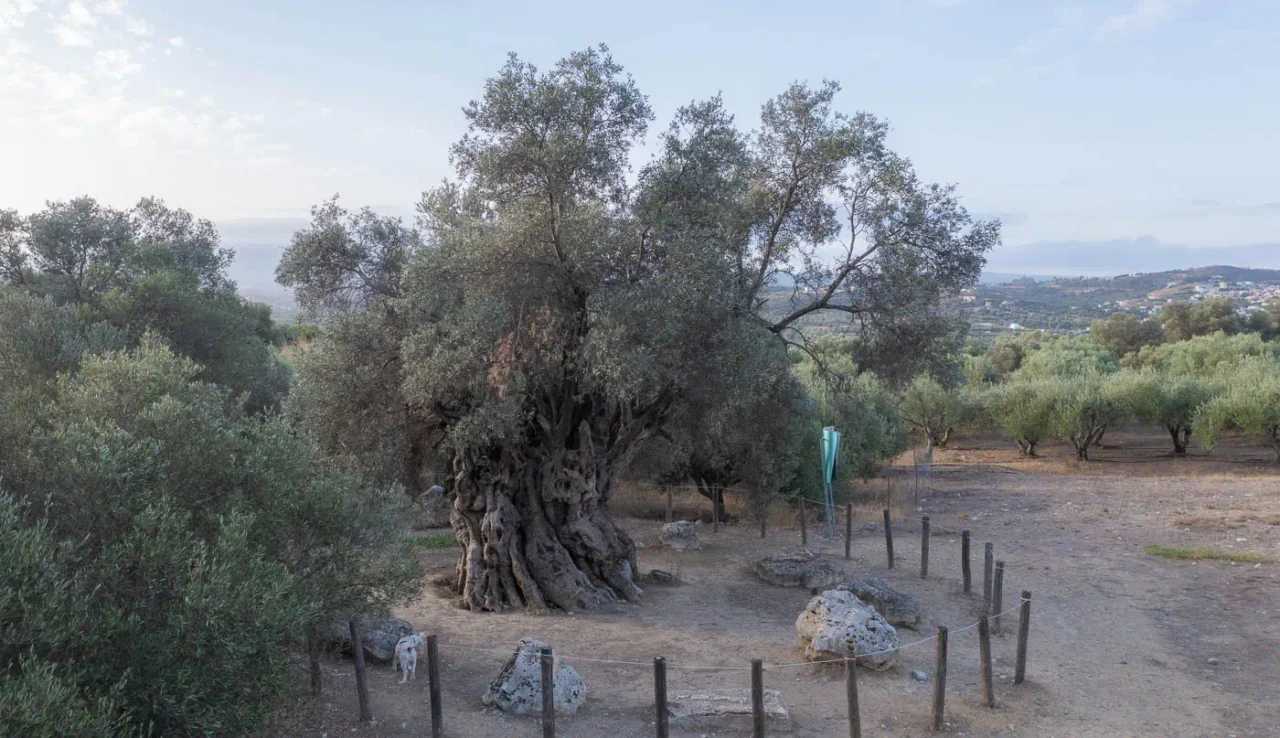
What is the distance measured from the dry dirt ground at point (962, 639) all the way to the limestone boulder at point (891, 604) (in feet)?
0.80

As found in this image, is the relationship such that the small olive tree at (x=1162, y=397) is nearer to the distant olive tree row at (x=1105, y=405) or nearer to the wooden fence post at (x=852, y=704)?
the distant olive tree row at (x=1105, y=405)

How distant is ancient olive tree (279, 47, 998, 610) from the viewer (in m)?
11.6

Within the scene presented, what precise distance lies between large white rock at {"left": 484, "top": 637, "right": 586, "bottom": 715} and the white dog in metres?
1.12

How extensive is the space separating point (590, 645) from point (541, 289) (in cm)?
487

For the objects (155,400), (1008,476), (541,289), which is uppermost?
(541,289)

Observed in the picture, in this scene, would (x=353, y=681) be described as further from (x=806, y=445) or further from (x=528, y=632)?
(x=806, y=445)

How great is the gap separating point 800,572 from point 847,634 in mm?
4559

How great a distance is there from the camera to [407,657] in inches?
394

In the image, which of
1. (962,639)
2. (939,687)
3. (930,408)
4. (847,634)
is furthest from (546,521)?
(930,408)

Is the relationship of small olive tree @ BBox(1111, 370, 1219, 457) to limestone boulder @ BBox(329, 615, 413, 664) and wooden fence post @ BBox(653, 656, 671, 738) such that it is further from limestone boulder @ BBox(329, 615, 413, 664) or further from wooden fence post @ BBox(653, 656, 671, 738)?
limestone boulder @ BBox(329, 615, 413, 664)

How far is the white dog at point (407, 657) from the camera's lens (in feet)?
32.7

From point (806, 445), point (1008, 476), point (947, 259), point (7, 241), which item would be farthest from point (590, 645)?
point (1008, 476)

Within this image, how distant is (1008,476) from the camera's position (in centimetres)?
3059

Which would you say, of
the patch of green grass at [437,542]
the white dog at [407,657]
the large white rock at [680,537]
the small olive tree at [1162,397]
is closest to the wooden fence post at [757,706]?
the white dog at [407,657]
